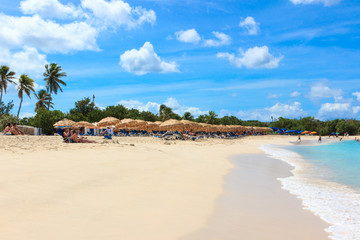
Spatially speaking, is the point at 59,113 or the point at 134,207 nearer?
the point at 134,207

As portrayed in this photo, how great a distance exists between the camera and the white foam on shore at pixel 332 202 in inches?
130

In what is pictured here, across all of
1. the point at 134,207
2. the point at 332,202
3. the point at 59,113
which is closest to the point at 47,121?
the point at 59,113

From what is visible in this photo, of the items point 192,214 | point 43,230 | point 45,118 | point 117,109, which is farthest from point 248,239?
point 117,109

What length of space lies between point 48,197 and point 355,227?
4.06 meters

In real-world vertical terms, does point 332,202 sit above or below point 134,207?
below

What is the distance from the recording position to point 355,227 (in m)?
3.39

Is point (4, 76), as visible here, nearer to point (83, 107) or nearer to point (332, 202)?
point (83, 107)

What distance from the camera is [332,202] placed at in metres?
4.63

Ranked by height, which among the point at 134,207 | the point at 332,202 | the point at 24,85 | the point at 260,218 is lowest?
the point at 332,202

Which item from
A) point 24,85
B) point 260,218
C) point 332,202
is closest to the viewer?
point 260,218

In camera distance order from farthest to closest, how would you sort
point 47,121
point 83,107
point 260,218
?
point 83,107 → point 47,121 → point 260,218

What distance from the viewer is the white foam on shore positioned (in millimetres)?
3307

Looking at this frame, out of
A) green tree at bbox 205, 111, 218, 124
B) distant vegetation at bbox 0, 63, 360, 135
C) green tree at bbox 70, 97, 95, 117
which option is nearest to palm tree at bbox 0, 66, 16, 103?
distant vegetation at bbox 0, 63, 360, 135

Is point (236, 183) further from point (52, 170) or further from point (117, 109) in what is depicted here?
point (117, 109)
